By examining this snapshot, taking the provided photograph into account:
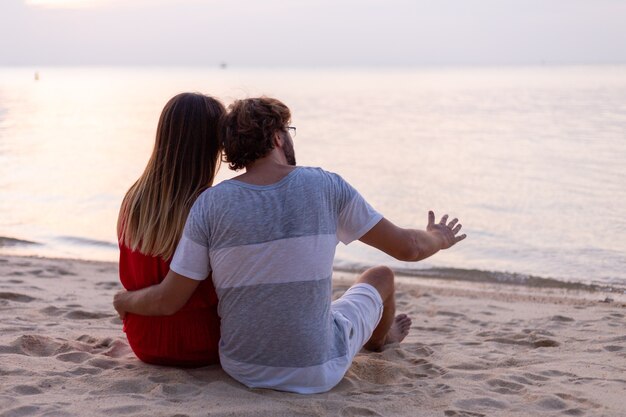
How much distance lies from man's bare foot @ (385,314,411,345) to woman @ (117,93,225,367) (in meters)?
1.21

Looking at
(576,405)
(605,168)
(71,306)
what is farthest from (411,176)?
(576,405)

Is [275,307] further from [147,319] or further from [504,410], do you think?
[504,410]

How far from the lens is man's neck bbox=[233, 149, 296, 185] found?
10.8 ft

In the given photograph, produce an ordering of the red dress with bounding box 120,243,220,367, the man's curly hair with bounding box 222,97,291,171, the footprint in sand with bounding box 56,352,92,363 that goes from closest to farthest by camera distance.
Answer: the man's curly hair with bounding box 222,97,291,171 < the red dress with bounding box 120,243,220,367 < the footprint in sand with bounding box 56,352,92,363

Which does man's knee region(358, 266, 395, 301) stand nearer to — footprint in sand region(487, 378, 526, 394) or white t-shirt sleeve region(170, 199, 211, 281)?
footprint in sand region(487, 378, 526, 394)

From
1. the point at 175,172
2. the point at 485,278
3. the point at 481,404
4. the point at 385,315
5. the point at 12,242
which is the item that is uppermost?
the point at 175,172

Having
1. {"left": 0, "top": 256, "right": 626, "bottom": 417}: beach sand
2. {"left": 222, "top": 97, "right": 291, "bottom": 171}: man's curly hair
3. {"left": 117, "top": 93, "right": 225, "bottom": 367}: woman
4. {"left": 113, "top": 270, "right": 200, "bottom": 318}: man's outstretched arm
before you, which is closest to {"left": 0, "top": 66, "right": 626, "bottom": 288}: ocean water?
{"left": 222, "top": 97, "right": 291, "bottom": 171}: man's curly hair

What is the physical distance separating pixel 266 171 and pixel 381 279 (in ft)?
3.58

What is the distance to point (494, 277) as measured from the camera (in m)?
8.58

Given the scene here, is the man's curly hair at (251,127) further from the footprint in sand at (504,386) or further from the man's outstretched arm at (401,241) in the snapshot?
the footprint in sand at (504,386)

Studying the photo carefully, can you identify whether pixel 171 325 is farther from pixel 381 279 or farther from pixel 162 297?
pixel 381 279

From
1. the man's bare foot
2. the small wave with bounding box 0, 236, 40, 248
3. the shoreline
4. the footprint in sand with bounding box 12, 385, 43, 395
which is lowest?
the small wave with bounding box 0, 236, 40, 248

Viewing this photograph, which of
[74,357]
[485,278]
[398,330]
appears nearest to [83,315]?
[74,357]

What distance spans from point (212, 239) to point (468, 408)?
1413 millimetres
